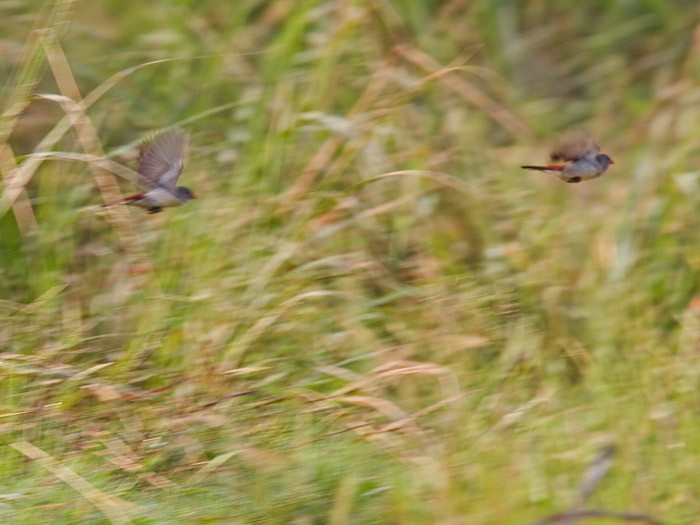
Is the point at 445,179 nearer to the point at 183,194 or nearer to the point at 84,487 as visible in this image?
the point at 183,194

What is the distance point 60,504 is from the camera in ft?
8.68

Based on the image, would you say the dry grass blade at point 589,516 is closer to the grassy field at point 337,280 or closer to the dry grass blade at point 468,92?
the grassy field at point 337,280

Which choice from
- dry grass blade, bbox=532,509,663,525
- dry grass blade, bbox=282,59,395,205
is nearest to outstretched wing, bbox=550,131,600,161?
dry grass blade, bbox=282,59,395,205

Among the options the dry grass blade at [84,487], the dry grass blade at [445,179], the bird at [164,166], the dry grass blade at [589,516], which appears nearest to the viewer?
the dry grass blade at [589,516]

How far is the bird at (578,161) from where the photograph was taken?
3.37m

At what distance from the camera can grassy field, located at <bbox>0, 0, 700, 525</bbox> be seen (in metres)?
2.87

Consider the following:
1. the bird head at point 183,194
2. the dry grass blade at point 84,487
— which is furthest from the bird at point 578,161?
the dry grass blade at point 84,487

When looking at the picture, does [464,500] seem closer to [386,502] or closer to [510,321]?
[386,502]

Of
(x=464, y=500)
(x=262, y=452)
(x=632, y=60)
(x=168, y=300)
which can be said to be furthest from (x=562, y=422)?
(x=632, y=60)

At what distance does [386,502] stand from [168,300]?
968 millimetres

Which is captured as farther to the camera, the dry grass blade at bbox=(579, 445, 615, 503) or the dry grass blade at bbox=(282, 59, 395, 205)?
the dry grass blade at bbox=(282, 59, 395, 205)

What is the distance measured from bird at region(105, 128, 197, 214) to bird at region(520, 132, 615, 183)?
0.95 metres

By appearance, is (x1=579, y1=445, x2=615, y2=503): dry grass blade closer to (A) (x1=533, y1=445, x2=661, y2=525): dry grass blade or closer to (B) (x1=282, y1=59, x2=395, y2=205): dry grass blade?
(A) (x1=533, y1=445, x2=661, y2=525): dry grass blade

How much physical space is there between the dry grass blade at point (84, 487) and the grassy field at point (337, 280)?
1 centimetres
